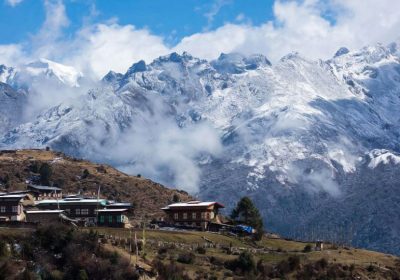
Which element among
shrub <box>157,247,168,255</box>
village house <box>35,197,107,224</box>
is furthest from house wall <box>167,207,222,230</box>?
shrub <box>157,247,168,255</box>

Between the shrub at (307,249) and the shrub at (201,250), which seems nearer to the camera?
the shrub at (201,250)

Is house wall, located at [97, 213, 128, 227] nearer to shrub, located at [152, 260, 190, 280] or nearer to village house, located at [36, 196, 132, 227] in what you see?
village house, located at [36, 196, 132, 227]

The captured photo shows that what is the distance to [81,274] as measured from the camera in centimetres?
10344

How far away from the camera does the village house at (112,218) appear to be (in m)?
150

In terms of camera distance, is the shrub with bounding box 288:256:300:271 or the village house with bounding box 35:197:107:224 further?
the village house with bounding box 35:197:107:224

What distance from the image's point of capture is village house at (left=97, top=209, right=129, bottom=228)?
150 m

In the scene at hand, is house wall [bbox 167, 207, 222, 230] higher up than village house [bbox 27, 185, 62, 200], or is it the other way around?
village house [bbox 27, 185, 62, 200]

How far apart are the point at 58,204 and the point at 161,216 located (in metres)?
34.3

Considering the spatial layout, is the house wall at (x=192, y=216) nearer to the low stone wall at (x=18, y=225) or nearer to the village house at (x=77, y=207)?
the village house at (x=77, y=207)

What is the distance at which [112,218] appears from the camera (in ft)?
496

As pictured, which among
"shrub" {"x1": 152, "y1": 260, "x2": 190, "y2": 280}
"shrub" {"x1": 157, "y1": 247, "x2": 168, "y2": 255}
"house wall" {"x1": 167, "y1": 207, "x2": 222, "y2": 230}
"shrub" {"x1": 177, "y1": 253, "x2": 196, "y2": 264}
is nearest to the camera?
"shrub" {"x1": 152, "y1": 260, "x2": 190, "y2": 280}

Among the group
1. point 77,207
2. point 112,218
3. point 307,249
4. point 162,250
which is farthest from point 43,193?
point 307,249

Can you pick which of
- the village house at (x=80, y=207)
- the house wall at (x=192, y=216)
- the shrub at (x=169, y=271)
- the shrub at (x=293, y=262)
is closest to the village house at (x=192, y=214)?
the house wall at (x=192, y=216)

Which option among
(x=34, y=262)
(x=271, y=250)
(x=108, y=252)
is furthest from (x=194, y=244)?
(x=34, y=262)
